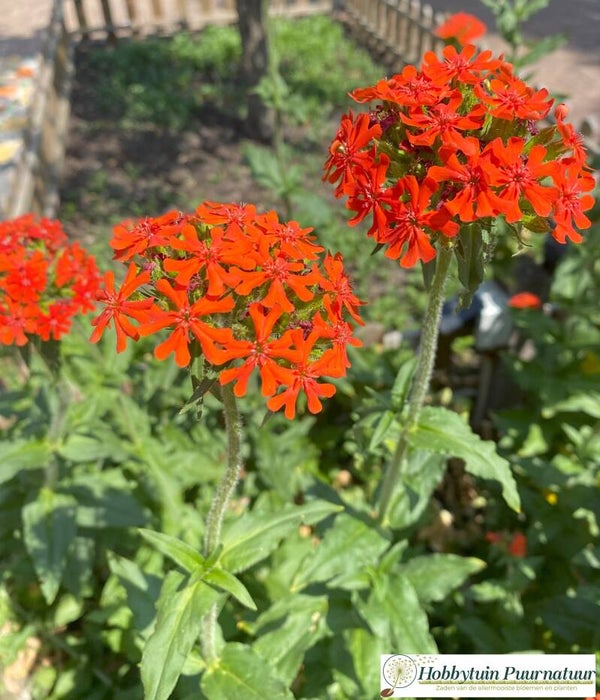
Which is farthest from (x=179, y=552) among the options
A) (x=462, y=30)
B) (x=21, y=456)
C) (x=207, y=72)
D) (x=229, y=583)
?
(x=207, y=72)

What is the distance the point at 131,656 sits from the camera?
2576 mm

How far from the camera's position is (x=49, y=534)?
2.51 m

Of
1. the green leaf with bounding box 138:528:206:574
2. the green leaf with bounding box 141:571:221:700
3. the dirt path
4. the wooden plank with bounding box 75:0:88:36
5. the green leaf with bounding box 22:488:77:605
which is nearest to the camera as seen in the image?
the green leaf with bounding box 141:571:221:700

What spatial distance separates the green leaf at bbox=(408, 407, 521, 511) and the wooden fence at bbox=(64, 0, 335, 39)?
8.83 meters

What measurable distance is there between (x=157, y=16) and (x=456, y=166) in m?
9.45

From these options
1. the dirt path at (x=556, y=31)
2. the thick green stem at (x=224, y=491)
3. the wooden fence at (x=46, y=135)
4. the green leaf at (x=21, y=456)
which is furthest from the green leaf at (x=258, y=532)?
the dirt path at (x=556, y=31)

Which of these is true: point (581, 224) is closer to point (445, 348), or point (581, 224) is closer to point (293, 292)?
point (293, 292)

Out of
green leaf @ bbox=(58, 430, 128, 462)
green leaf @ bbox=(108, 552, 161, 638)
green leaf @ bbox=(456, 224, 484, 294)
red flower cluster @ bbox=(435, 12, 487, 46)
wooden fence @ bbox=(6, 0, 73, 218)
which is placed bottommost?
wooden fence @ bbox=(6, 0, 73, 218)

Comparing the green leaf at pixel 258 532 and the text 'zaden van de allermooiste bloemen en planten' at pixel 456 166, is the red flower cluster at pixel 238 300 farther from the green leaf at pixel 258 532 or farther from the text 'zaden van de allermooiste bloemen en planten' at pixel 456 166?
the green leaf at pixel 258 532

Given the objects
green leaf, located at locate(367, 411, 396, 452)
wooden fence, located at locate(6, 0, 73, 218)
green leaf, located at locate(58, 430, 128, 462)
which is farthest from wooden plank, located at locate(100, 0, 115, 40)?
green leaf, located at locate(367, 411, 396, 452)

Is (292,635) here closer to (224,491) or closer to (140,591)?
(140,591)

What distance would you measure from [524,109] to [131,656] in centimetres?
236

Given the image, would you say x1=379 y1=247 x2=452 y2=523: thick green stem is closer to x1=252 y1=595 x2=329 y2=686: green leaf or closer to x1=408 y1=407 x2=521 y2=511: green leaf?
x1=408 y1=407 x2=521 y2=511: green leaf

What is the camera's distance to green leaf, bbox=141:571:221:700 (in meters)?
1.60
